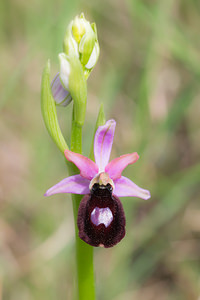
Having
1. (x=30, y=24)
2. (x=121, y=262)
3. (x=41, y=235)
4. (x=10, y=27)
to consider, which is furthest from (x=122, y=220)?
(x=10, y=27)

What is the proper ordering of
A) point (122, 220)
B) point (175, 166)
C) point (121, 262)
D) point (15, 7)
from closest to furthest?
1. point (122, 220)
2. point (121, 262)
3. point (175, 166)
4. point (15, 7)

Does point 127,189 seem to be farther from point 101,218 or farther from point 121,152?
point 121,152

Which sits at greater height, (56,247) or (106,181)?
(106,181)

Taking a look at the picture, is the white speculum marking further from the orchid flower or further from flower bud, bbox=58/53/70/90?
flower bud, bbox=58/53/70/90

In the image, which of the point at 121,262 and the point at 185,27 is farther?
the point at 185,27

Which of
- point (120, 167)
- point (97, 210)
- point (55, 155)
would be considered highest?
point (55, 155)

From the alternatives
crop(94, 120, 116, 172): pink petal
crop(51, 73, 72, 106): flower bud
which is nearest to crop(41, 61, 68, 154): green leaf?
crop(51, 73, 72, 106): flower bud

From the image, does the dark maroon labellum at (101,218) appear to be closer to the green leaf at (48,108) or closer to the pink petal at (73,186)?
the pink petal at (73,186)

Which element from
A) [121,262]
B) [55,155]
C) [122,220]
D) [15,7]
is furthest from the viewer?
[15,7]

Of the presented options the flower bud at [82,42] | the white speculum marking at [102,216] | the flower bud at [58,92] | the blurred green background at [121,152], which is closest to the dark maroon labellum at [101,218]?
the white speculum marking at [102,216]

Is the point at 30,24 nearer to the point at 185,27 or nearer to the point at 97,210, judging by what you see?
the point at 185,27
